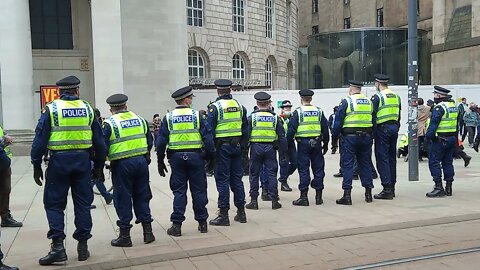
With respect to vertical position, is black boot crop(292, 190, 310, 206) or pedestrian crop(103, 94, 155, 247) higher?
pedestrian crop(103, 94, 155, 247)

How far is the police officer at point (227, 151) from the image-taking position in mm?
8031

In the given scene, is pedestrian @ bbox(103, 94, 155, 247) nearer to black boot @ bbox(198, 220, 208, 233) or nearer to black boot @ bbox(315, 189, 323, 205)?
black boot @ bbox(198, 220, 208, 233)

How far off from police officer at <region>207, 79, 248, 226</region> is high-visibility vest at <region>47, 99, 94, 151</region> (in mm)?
2232

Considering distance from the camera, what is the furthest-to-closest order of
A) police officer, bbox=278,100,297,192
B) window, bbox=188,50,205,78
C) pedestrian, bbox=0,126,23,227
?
window, bbox=188,50,205,78
police officer, bbox=278,100,297,192
pedestrian, bbox=0,126,23,227

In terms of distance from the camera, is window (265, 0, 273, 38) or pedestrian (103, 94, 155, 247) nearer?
pedestrian (103, 94, 155, 247)

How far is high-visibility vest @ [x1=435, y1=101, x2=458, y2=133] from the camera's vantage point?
32.1 ft

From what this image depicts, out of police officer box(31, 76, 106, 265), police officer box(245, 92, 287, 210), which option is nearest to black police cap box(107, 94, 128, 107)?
police officer box(31, 76, 106, 265)

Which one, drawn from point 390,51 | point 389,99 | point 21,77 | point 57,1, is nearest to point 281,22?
point 390,51

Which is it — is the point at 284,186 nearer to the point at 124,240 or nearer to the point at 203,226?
the point at 203,226

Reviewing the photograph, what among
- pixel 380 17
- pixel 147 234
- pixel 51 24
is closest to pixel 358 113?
pixel 147 234

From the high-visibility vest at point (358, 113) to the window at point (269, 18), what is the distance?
122ft

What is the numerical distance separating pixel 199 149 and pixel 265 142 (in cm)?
192

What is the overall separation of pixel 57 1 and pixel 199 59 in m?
13.0

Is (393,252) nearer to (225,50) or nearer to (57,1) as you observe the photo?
(57,1)
